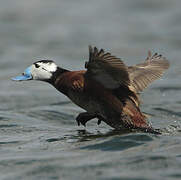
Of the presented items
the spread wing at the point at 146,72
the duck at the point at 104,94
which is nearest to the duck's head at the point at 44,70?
the duck at the point at 104,94

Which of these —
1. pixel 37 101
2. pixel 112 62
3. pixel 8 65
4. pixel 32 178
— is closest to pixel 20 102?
pixel 37 101

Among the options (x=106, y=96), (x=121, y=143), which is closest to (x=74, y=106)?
(x=106, y=96)

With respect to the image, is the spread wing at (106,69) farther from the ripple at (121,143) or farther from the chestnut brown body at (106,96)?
the ripple at (121,143)

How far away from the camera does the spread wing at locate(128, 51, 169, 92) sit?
326 inches

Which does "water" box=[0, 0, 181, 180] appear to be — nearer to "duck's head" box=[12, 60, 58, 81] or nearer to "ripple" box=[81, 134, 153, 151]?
"ripple" box=[81, 134, 153, 151]

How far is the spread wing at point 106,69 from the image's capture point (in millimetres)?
6984

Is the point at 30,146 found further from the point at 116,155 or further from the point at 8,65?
the point at 8,65

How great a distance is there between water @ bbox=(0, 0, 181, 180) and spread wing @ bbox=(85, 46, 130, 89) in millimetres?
669

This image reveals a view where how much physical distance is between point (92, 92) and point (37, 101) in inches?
145

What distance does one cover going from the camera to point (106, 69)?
7.29 meters

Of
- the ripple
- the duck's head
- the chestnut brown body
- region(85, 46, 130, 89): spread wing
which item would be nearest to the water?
the ripple

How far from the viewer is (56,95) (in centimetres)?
1176

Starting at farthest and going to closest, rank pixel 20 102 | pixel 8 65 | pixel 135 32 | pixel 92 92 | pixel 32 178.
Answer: pixel 135 32 → pixel 8 65 → pixel 20 102 → pixel 92 92 → pixel 32 178

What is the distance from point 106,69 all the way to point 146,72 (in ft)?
4.35
